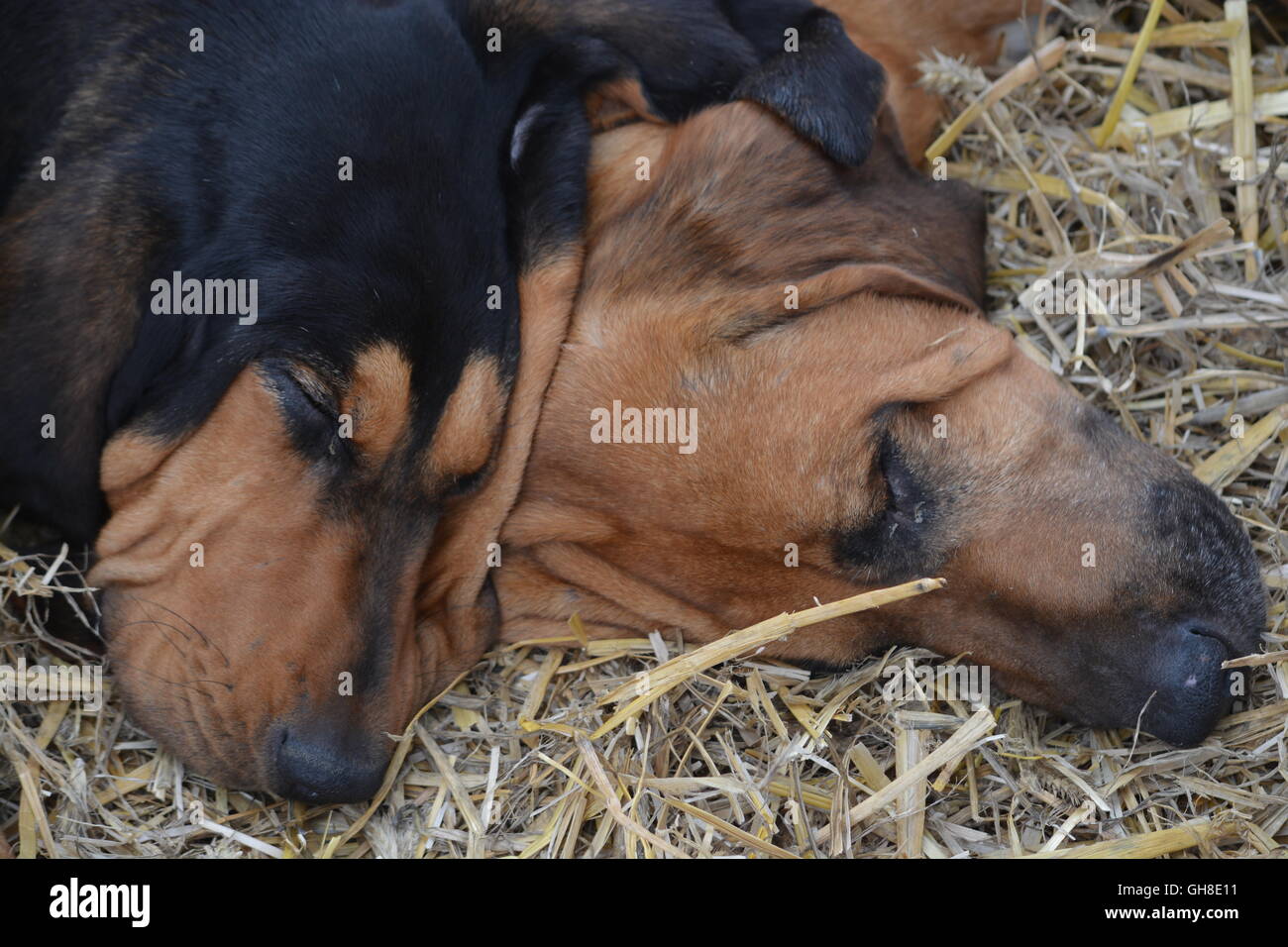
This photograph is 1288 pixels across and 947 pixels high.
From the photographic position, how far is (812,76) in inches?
136

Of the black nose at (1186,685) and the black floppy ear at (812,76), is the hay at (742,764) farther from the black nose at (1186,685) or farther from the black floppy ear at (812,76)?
the black floppy ear at (812,76)

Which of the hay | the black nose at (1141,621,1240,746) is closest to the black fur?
the hay

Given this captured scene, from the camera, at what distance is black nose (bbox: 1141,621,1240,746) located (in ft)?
10.4

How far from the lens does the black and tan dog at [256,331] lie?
3.10 meters

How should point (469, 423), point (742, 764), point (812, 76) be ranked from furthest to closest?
point (812, 76)
point (742, 764)
point (469, 423)

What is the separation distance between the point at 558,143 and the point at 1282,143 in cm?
247

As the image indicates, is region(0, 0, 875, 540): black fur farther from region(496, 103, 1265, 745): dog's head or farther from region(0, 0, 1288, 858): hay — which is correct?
region(0, 0, 1288, 858): hay

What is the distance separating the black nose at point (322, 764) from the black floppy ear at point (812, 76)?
1934 mm

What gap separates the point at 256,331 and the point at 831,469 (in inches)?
56.2

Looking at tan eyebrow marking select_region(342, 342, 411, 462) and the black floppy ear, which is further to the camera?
the black floppy ear

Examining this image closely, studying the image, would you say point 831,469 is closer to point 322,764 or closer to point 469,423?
point 469,423

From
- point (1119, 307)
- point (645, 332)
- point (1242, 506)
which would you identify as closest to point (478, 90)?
point (645, 332)

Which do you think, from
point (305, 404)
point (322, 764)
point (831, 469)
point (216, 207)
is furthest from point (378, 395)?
point (831, 469)

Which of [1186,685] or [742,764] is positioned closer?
[1186,685]
